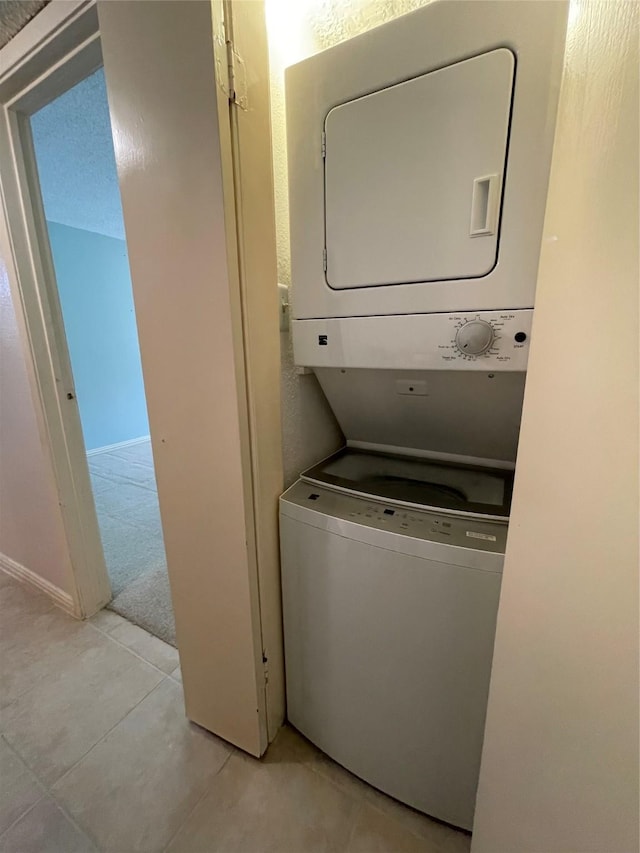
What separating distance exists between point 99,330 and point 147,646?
3810 mm

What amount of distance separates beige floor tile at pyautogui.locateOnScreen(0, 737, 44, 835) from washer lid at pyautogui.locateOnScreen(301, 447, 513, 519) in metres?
1.28

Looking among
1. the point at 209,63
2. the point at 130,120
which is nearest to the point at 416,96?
the point at 209,63

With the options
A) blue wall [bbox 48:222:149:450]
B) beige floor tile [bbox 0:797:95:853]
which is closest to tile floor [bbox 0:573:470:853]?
beige floor tile [bbox 0:797:95:853]

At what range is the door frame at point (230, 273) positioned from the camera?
779mm

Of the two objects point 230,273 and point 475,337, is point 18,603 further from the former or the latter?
point 475,337

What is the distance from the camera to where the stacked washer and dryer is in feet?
2.24

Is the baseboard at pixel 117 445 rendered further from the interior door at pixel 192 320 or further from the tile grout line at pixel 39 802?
the interior door at pixel 192 320

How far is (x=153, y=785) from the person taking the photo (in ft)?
3.55

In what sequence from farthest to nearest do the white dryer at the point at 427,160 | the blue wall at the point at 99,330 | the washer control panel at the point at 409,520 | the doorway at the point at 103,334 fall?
the blue wall at the point at 99,330 → the doorway at the point at 103,334 → the washer control panel at the point at 409,520 → the white dryer at the point at 427,160

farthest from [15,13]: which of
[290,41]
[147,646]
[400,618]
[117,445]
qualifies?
[117,445]

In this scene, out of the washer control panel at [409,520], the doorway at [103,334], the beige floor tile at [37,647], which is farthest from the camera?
the doorway at [103,334]

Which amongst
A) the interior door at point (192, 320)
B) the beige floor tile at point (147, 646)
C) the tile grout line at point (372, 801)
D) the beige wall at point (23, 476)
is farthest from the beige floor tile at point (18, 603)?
the tile grout line at point (372, 801)

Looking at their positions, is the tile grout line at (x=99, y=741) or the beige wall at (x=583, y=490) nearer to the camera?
the beige wall at (x=583, y=490)

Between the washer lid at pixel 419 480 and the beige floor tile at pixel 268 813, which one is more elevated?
the washer lid at pixel 419 480
